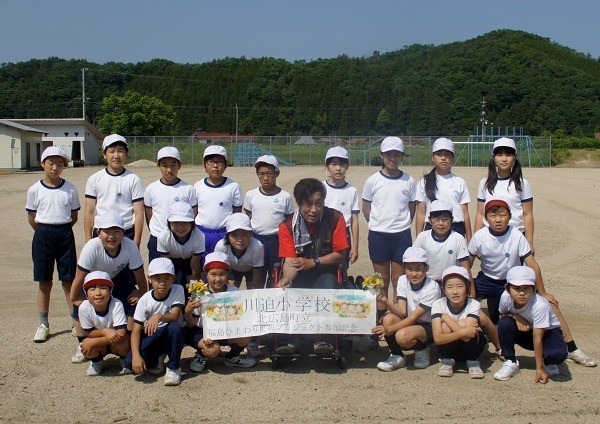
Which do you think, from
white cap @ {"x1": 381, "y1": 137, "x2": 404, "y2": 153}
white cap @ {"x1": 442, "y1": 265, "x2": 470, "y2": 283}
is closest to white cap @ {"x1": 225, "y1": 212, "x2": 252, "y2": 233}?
white cap @ {"x1": 381, "y1": 137, "x2": 404, "y2": 153}

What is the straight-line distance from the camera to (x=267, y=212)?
278 inches

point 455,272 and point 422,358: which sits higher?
point 455,272

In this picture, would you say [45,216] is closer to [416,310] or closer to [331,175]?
[331,175]

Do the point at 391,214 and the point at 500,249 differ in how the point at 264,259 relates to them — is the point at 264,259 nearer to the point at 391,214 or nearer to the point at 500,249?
the point at 391,214

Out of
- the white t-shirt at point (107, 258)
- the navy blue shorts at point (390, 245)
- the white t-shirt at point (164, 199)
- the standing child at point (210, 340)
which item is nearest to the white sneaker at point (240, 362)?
the standing child at point (210, 340)

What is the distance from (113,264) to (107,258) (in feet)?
0.27

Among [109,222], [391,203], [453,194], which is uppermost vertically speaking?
[453,194]

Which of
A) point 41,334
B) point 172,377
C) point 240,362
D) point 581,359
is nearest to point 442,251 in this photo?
point 581,359

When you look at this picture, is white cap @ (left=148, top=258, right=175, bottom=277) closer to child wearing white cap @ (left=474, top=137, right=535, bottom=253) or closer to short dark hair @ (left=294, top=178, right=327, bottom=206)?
short dark hair @ (left=294, top=178, right=327, bottom=206)

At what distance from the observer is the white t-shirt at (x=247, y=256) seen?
657cm

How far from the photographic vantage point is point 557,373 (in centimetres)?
574

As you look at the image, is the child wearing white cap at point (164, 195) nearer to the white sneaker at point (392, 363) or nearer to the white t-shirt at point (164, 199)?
the white t-shirt at point (164, 199)

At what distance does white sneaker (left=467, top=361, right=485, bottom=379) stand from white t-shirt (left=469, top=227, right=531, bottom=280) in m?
0.96

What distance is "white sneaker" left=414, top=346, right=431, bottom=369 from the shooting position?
19.9 feet
